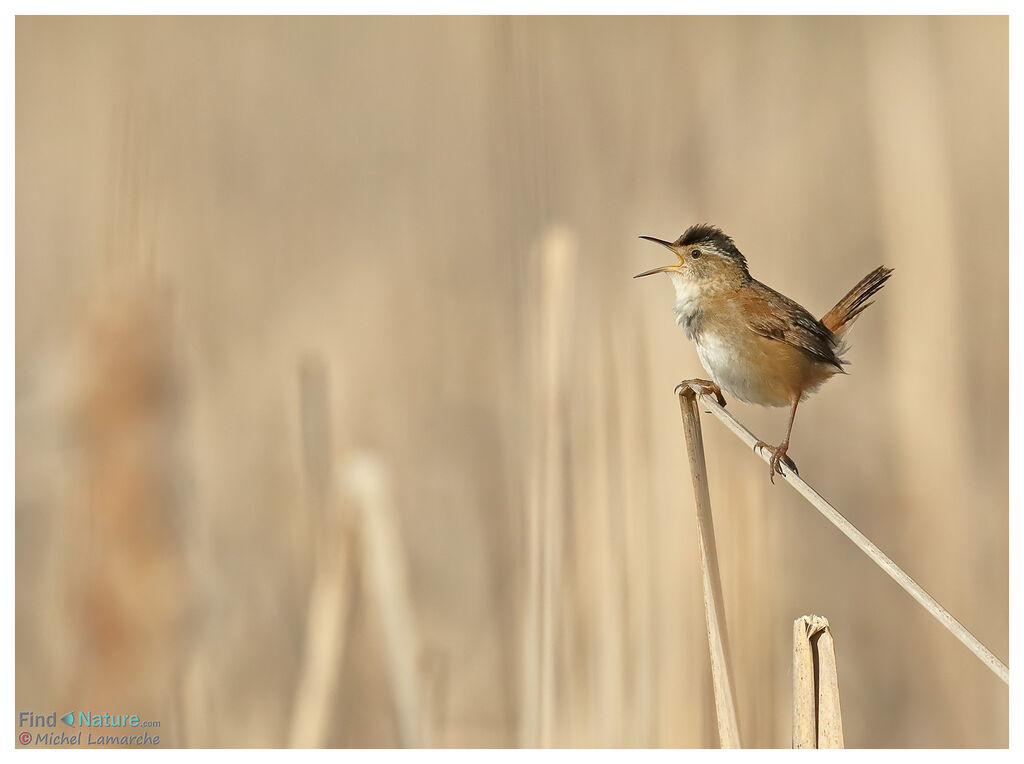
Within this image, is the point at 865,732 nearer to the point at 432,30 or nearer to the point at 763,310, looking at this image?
the point at 763,310

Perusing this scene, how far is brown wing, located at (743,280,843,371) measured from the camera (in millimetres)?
2010

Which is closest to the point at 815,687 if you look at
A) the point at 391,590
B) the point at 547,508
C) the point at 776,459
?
the point at 776,459

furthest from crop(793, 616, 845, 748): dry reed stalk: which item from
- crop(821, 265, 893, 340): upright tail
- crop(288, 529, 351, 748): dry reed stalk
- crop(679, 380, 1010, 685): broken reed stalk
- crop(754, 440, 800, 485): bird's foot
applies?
crop(821, 265, 893, 340): upright tail

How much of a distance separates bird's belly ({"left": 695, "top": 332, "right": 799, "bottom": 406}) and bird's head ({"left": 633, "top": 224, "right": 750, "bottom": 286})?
162 millimetres

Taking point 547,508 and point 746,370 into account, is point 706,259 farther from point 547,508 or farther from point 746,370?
point 547,508

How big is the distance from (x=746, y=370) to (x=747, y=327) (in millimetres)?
105

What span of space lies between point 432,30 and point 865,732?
2.85 metres

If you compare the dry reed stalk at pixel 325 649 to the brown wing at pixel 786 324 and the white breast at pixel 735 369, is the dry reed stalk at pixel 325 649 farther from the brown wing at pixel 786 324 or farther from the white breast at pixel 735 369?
the brown wing at pixel 786 324

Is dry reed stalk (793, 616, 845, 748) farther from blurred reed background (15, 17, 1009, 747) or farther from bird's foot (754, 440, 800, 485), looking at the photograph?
blurred reed background (15, 17, 1009, 747)

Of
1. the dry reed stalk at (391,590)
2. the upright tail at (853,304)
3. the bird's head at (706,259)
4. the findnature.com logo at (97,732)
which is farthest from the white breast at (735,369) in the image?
the findnature.com logo at (97,732)

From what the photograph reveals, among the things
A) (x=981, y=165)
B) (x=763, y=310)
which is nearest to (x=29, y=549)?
(x=763, y=310)

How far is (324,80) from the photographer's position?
3809 mm

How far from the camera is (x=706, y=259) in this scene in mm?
2104

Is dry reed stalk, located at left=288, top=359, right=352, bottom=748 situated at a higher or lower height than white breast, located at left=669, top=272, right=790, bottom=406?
lower
